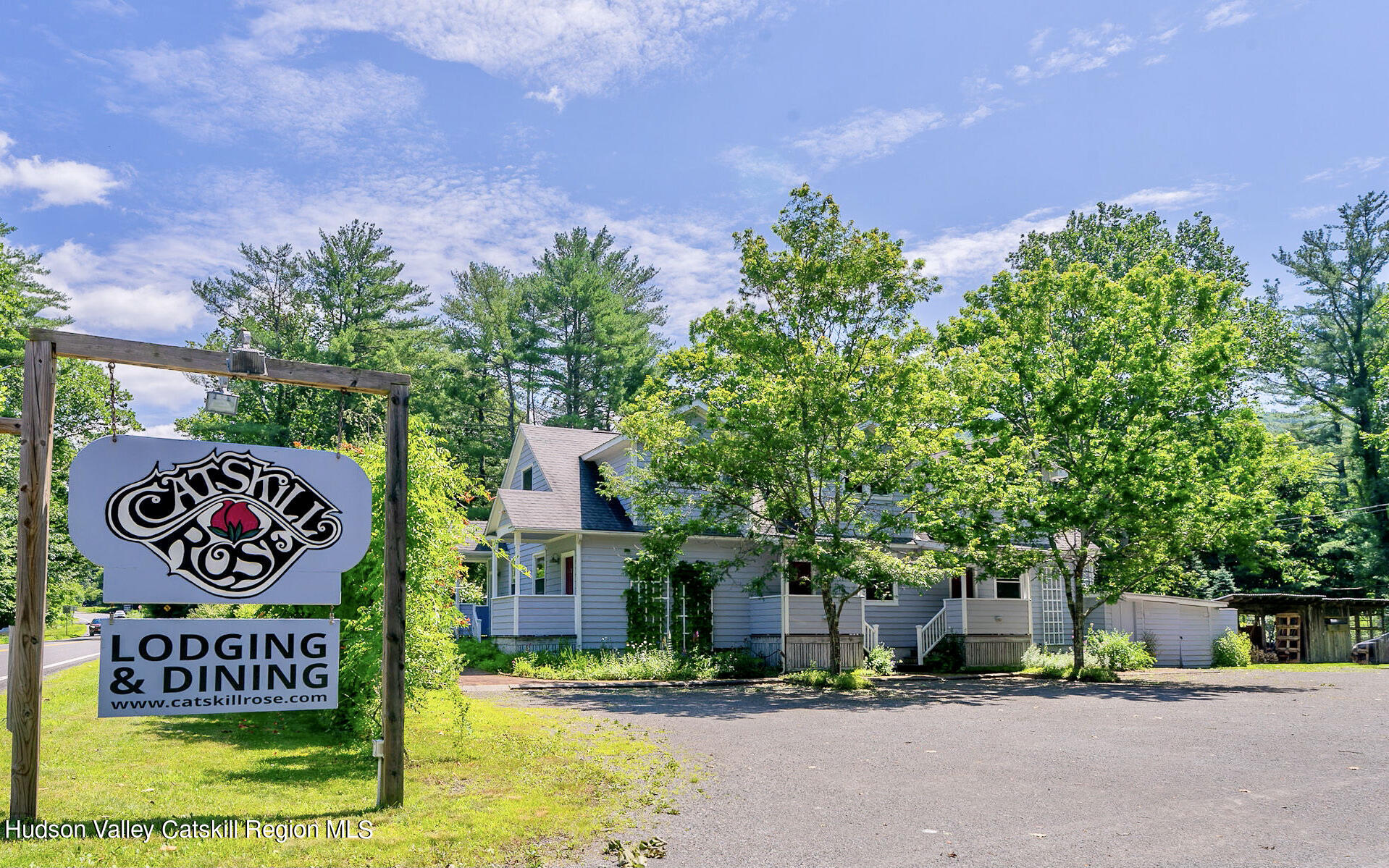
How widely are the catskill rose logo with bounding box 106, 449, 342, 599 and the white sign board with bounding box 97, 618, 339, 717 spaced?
0.36 meters

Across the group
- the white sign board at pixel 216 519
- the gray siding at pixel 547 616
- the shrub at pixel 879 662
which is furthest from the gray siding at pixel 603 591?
the white sign board at pixel 216 519

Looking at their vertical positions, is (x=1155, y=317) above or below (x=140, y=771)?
above

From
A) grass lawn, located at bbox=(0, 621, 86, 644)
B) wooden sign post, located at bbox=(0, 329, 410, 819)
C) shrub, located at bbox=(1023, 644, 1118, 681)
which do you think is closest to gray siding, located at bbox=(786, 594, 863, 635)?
shrub, located at bbox=(1023, 644, 1118, 681)

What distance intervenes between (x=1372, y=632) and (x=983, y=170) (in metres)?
29.2

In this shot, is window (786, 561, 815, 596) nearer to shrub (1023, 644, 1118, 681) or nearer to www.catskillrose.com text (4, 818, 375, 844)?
shrub (1023, 644, 1118, 681)

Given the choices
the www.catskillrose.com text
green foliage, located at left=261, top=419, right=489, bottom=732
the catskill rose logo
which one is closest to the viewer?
the www.catskillrose.com text

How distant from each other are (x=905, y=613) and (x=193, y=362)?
23.6 meters

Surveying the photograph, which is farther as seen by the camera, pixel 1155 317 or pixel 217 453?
pixel 1155 317

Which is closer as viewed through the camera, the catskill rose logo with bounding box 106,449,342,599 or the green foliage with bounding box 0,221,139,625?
the catskill rose logo with bounding box 106,449,342,599

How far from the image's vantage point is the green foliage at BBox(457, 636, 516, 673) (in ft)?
74.1

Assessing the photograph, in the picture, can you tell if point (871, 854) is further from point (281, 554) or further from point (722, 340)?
point (722, 340)

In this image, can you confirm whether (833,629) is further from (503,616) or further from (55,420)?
(55,420)

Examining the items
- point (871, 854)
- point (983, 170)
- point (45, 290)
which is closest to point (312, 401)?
point (45, 290)

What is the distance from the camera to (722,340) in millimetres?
20734
